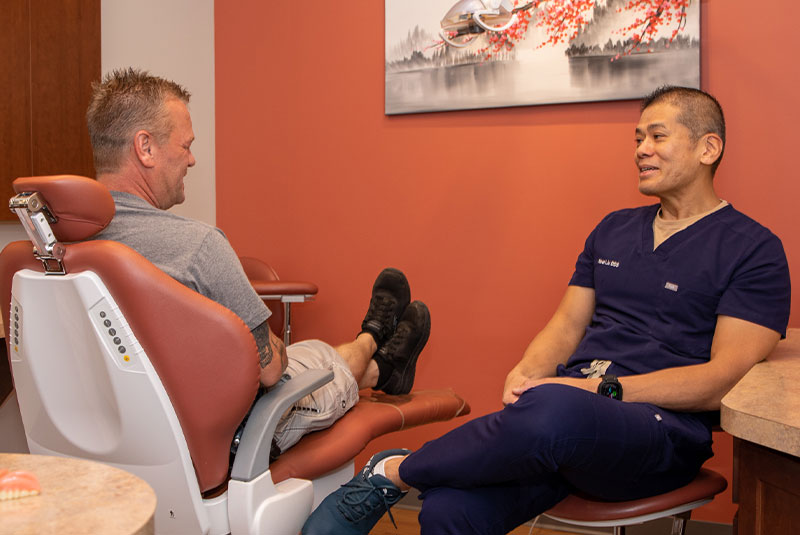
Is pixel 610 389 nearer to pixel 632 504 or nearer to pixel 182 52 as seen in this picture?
pixel 632 504

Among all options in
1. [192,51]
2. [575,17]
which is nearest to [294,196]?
[192,51]

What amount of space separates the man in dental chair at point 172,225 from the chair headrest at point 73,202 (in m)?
0.18

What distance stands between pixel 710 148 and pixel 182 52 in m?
2.47

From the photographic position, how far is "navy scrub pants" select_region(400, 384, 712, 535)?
4.98 feet

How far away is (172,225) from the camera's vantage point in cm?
167

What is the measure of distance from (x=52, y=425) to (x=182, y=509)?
1.16 feet

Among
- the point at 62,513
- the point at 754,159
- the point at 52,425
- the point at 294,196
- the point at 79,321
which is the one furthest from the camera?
the point at 294,196

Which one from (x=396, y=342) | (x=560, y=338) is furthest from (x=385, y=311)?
(x=560, y=338)

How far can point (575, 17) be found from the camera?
2906 millimetres

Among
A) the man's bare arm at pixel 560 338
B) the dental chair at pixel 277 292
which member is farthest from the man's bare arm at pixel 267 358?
the dental chair at pixel 277 292

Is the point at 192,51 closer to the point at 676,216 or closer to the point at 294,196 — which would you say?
the point at 294,196

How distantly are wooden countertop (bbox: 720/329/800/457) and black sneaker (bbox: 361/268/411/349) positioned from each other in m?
1.26

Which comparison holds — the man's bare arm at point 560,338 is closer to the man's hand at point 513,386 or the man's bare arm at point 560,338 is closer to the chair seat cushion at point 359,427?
the man's hand at point 513,386

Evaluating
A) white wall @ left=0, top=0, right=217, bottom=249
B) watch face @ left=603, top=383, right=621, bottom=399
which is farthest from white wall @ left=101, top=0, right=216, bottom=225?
watch face @ left=603, top=383, right=621, bottom=399
